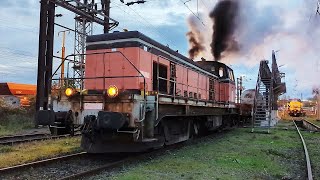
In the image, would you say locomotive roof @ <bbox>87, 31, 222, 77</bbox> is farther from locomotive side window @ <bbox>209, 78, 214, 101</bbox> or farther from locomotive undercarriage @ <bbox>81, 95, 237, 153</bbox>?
locomotive side window @ <bbox>209, 78, 214, 101</bbox>

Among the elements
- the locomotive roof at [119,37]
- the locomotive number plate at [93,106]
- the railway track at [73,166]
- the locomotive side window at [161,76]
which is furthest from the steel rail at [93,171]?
the locomotive roof at [119,37]

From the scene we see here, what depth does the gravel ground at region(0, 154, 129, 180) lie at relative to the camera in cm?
705

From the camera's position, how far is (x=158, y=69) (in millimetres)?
9945

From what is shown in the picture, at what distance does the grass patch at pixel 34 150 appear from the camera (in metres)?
8.85

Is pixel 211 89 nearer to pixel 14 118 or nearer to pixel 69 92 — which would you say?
pixel 69 92

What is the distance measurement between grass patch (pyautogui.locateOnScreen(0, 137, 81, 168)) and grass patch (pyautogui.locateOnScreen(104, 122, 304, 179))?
8.97 feet

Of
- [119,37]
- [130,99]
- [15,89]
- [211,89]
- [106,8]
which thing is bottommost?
[130,99]

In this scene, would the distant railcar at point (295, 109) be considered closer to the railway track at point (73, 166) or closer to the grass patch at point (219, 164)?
the grass patch at point (219, 164)

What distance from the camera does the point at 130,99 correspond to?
8.46 m

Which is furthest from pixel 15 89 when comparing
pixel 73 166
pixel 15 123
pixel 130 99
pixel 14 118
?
pixel 130 99

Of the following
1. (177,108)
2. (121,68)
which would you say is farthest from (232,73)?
(121,68)

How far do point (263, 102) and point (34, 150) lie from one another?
15.7 metres

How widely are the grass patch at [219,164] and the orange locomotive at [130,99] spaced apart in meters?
0.65

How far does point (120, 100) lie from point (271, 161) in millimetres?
4303
